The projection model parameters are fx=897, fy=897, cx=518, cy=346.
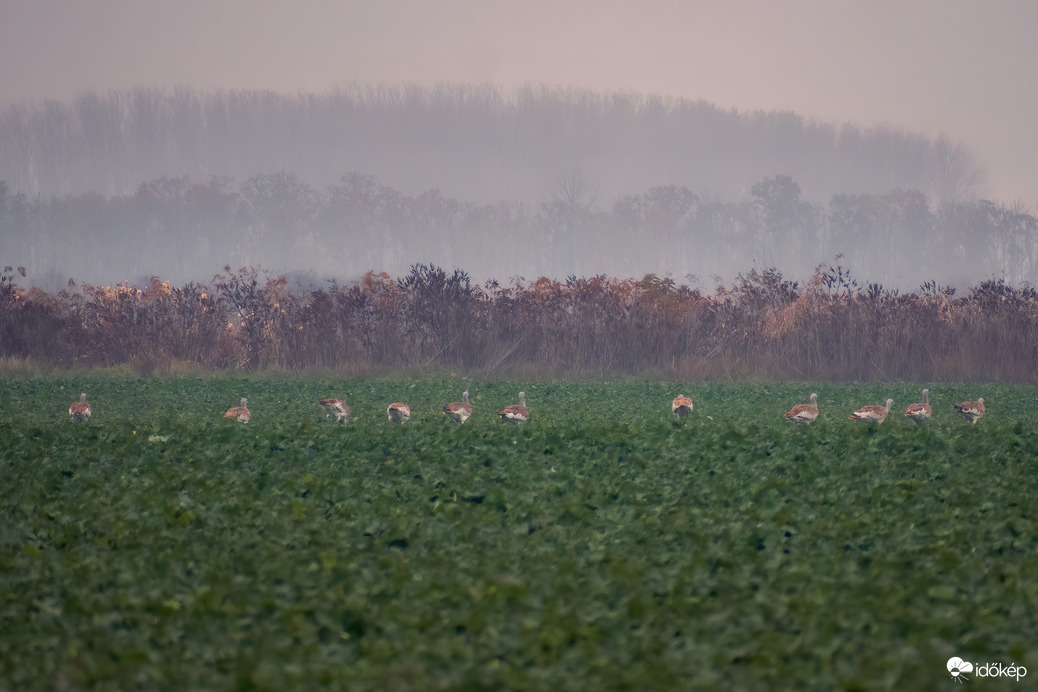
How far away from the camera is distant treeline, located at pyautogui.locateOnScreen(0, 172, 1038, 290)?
86.6 metres

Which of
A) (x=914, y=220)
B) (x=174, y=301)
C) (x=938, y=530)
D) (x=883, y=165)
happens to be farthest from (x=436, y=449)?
(x=883, y=165)

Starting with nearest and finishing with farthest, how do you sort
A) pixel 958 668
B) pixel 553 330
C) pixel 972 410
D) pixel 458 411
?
1. pixel 958 668
2. pixel 458 411
3. pixel 972 410
4. pixel 553 330

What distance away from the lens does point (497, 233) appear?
92.3 meters

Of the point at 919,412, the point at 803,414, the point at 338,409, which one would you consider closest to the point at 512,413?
the point at 338,409

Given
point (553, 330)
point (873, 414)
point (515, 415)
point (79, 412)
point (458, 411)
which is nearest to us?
point (515, 415)

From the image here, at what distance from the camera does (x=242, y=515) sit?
785 cm

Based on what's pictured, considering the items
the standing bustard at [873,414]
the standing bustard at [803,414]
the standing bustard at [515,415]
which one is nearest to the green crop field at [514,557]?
the standing bustard at [515,415]

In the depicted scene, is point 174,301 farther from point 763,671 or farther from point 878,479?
point 763,671

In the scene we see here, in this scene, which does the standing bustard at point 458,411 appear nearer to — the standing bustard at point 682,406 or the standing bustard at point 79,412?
the standing bustard at point 682,406

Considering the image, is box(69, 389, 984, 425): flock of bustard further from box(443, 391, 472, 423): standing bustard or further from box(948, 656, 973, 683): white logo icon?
box(948, 656, 973, 683): white logo icon

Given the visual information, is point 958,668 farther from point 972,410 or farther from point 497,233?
point 497,233

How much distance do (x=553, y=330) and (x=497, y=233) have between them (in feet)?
221

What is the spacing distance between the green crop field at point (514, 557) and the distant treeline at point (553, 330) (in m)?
12.9

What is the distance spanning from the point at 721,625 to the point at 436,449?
20.7 feet
